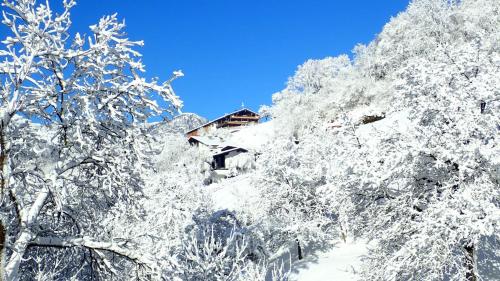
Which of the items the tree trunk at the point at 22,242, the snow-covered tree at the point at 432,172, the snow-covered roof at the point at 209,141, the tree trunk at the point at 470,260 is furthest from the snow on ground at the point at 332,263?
the snow-covered roof at the point at 209,141

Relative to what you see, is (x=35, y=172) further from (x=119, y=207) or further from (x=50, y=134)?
(x=119, y=207)

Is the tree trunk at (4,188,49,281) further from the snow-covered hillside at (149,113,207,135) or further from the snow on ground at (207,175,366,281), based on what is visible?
the snow on ground at (207,175,366,281)

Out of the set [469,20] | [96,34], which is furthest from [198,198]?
[469,20]

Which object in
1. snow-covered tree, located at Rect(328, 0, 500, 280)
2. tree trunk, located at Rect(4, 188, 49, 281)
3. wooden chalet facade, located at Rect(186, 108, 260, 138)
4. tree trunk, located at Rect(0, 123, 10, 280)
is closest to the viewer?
tree trunk, located at Rect(0, 123, 10, 280)

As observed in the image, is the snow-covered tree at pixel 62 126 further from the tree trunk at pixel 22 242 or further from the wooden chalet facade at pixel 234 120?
the wooden chalet facade at pixel 234 120

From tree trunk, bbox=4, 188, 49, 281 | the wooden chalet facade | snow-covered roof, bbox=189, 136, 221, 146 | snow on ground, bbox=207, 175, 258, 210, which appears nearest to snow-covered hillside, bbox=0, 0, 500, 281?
tree trunk, bbox=4, 188, 49, 281

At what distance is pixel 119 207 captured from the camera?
709 cm

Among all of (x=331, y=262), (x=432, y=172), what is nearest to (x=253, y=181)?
(x=331, y=262)

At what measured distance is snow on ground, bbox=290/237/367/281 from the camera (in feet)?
73.7

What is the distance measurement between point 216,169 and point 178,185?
3462cm

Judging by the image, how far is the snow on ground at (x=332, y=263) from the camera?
2245cm

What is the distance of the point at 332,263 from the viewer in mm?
24734

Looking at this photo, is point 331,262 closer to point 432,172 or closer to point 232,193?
point 432,172

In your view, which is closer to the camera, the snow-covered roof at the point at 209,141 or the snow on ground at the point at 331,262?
the snow on ground at the point at 331,262
